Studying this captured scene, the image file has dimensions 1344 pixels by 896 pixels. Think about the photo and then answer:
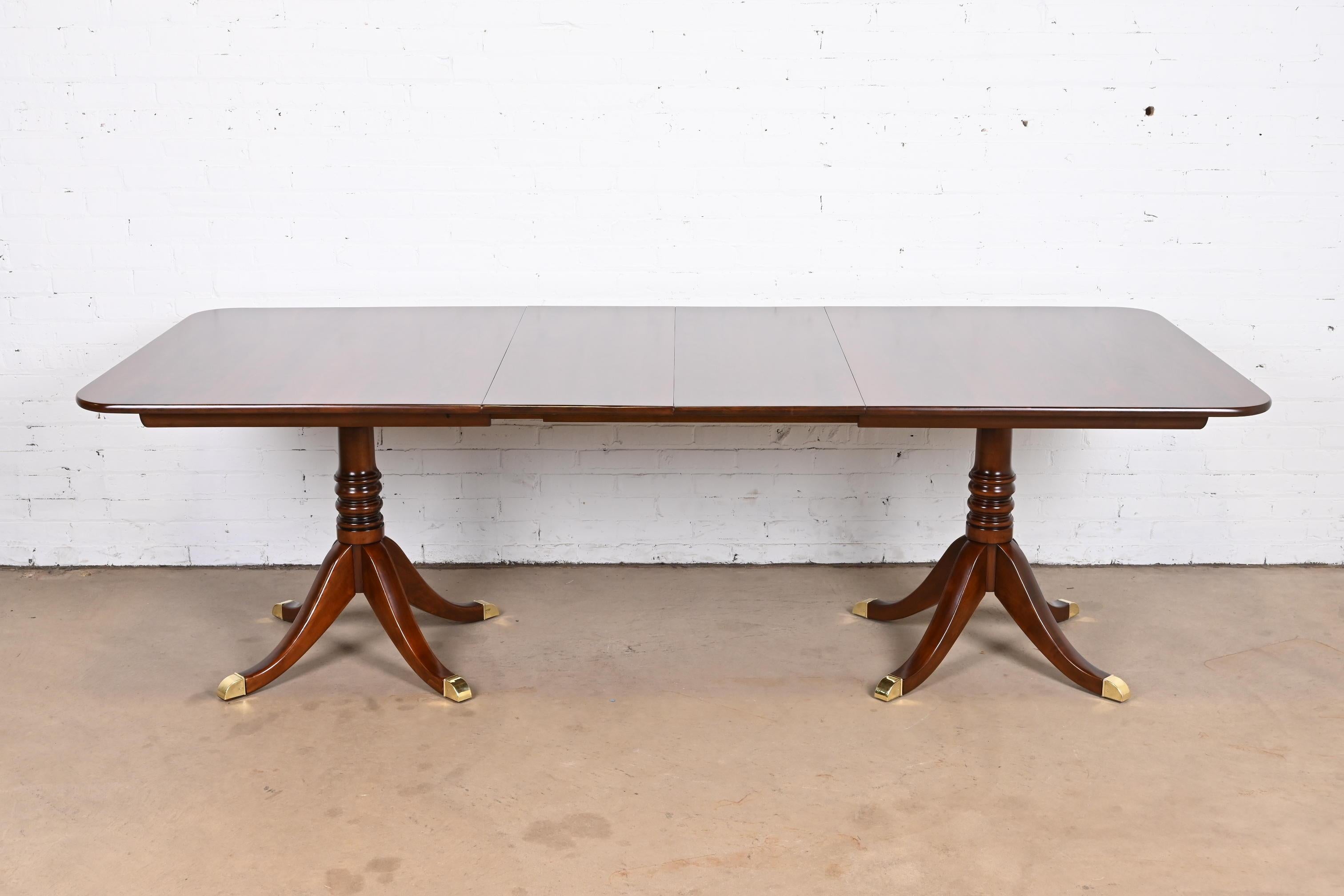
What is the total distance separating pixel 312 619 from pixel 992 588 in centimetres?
167

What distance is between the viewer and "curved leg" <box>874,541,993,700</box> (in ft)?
9.21

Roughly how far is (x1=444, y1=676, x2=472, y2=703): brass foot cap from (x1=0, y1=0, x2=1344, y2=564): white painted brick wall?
83cm

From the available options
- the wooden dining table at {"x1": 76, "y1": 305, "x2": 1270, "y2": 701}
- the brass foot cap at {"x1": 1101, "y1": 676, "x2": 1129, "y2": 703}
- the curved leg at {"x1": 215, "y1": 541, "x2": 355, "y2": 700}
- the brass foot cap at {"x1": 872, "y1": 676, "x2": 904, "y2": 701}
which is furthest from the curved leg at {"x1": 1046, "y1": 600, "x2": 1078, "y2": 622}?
the curved leg at {"x1": 215, "y1": 541, "x2": 355, "y2": 700}

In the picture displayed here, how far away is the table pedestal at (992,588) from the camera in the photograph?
111 inches

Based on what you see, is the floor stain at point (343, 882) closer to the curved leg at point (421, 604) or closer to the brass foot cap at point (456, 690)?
the brass foot cap at point (456, 690)

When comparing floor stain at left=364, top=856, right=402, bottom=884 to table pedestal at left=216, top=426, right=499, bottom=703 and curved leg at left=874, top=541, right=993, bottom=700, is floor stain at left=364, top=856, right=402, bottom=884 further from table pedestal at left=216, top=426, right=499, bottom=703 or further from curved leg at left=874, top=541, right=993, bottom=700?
curved leg at left=874, top=541, right=993, bottom=700

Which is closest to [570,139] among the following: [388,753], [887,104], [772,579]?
[887,104]

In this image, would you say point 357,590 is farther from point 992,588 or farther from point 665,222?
point 992,588

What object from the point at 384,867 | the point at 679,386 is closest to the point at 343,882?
the point at 384,867

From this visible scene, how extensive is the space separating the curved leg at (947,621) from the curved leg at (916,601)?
0.13 m

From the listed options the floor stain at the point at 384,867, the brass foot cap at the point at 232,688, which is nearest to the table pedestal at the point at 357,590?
the brass foot cap at the point at 232,688

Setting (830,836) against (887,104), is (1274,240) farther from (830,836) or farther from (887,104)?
(830,836)

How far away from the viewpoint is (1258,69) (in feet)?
10.6

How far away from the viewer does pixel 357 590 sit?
9.61 ft
